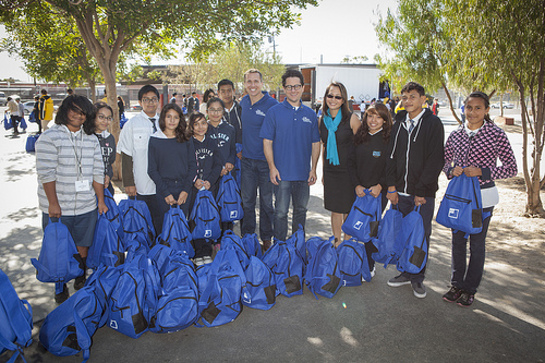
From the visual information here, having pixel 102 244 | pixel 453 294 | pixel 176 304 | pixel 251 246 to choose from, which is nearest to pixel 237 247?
pixel 251 246

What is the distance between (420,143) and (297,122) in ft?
4.58

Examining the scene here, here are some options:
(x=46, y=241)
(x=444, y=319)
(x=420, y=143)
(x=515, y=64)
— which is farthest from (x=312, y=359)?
(x=515, y=64)

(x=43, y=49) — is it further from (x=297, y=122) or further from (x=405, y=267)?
(x=405, y=267)

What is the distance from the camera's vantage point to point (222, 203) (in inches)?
186

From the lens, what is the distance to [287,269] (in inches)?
148

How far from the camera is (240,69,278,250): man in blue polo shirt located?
4.74 metres

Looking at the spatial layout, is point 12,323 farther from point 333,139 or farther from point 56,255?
point 333,139

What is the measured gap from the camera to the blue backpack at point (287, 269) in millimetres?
3732

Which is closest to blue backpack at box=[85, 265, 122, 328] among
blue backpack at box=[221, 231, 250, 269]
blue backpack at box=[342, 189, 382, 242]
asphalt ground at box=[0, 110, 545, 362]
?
asphalt ground at box=[0, 110, 545, 362]

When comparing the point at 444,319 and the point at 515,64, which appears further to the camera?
the point at 515,64

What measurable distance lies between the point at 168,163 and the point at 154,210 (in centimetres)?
66

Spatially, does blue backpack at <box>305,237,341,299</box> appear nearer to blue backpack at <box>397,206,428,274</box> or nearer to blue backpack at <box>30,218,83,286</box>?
blue backpack at <box>397,206,428,274</box>

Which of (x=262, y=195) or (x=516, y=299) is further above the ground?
(x=262, y=195)

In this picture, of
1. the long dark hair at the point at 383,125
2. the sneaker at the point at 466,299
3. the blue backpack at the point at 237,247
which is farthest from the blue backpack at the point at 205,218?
the sneaker at the point at 466,299
